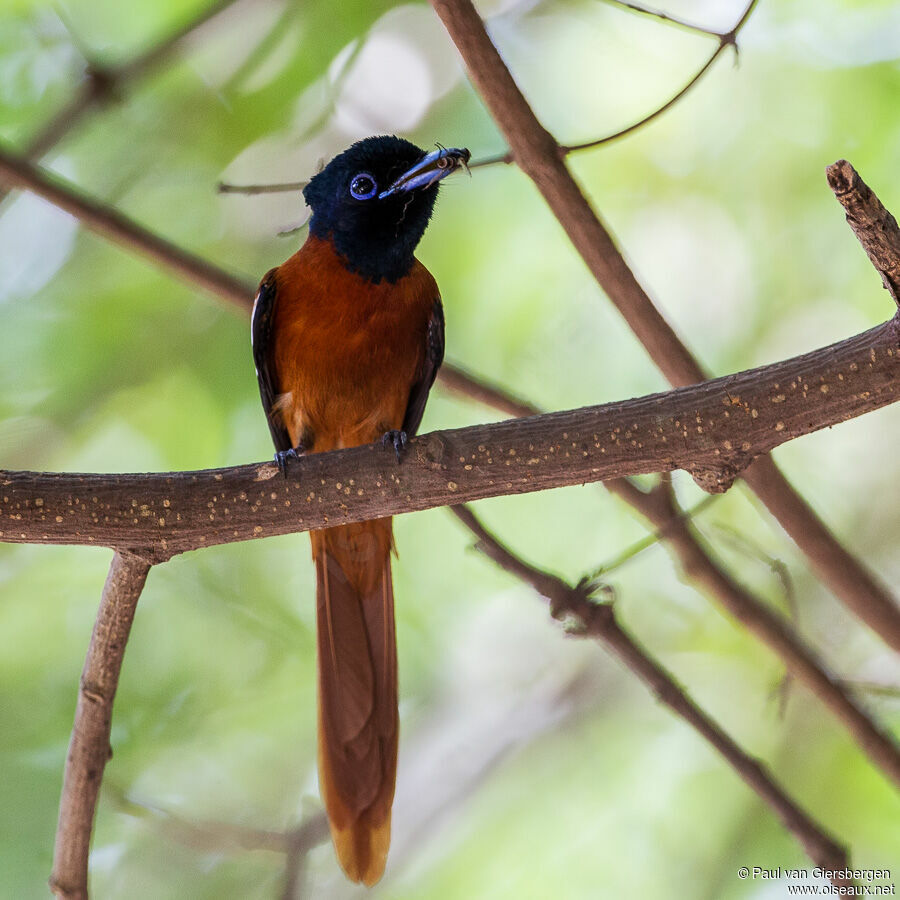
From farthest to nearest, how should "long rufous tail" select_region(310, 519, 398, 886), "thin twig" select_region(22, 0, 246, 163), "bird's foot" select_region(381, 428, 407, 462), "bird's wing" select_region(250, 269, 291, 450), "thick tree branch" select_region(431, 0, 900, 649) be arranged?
1. "bird's wing" select_region(250, 269, 291, 450)
2. "thin twig" select_region(22, 0, 246, 163)
3. "long rufous tail" select_region(310, 519, 398, 886)
4. "thick tree branch" select_region(431, 0, 900, 649)
5. "bird's foot" select_region(381, 428, 407, 462)

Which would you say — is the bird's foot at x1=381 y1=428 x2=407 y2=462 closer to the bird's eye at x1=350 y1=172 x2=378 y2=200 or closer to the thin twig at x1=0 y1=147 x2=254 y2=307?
the thin twig at x1=0 y1=147 x2=254 y2=307

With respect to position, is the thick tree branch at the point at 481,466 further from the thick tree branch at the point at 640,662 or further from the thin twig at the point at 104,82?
the thin twig at the point at 104,82

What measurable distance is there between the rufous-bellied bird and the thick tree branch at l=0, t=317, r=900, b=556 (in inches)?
42.9

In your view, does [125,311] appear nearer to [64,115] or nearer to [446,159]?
[64,115]

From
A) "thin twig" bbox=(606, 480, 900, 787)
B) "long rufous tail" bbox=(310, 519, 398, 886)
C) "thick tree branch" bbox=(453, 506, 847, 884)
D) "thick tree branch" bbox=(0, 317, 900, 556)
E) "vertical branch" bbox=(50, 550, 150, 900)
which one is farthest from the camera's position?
"long rufous tail" bbox=(310, 519, 398, 886)

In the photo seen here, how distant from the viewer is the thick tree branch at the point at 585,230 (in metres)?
2.78

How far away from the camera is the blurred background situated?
12.9ft

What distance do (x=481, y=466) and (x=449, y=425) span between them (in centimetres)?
208

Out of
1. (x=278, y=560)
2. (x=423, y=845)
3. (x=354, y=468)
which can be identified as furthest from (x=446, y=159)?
(x=423, y=845)

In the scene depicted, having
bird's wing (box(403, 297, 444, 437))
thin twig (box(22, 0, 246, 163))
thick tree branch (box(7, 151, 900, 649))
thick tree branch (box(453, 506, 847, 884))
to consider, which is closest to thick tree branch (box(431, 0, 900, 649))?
thick tree branch (box(7, 151, 900, 649))

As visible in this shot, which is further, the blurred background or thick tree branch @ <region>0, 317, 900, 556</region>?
the blurred background

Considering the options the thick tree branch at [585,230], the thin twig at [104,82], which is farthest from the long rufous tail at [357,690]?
the thin twig at [104,82]

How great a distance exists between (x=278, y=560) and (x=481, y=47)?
7.72ft

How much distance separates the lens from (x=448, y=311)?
4453mm
